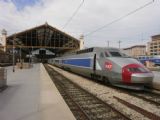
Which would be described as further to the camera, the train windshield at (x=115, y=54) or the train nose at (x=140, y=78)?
the train windshield at (x=115, y=54)

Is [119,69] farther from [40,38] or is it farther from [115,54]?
[40,38]

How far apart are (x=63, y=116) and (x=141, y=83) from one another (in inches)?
258

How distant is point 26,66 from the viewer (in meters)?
42.1

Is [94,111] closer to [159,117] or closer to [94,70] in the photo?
[159,117]

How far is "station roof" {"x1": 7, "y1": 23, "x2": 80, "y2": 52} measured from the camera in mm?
68194

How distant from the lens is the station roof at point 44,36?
68.2 meters

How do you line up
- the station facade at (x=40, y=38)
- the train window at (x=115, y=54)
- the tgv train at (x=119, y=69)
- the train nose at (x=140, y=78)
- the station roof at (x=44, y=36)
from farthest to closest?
the station roof at (x=44, y=36)
the station facade at (x=40, y=38)
the train window at (x=115, y=54)
the tgv train at (x=119, y=69)
the train nose at (x=140, y=78)

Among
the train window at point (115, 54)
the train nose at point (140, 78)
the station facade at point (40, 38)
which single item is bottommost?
the train nose at point (140, 78)

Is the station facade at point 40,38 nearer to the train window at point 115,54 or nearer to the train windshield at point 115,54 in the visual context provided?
the train windshield at point 115,54

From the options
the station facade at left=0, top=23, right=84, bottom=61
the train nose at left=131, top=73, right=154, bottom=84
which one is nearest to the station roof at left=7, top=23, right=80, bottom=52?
the station facade at left=0, top=23, right=84, bottom=61

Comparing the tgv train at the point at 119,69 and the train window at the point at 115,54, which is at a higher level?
the train window at the point at 115,54

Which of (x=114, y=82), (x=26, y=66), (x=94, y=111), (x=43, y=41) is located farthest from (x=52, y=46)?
(x=94, y=111)

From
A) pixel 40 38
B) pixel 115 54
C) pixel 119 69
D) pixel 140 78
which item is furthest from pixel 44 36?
pixel 140 78

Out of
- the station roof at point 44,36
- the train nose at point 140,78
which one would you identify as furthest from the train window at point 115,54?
the station roof at point 44,36
